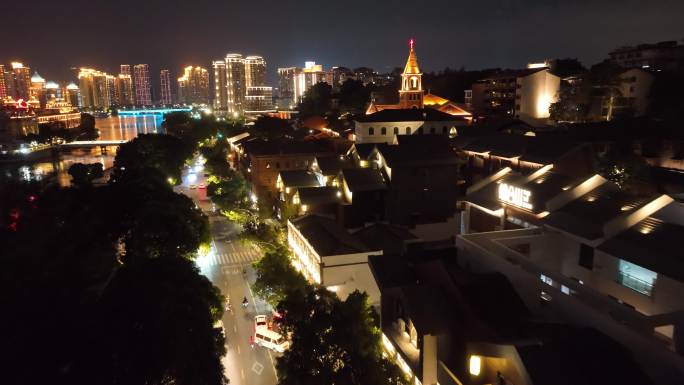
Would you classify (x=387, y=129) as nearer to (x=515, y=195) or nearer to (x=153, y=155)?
(x=515, y=195)

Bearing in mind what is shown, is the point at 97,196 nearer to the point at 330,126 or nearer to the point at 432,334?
the point at 432,334

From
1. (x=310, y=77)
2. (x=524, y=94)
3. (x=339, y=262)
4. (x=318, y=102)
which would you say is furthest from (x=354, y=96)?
(x=310, y=77)

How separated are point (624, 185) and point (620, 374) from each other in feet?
43.4

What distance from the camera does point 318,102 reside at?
56250 mm

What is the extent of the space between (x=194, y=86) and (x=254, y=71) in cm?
6579

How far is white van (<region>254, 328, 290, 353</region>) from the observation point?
13.3 meters

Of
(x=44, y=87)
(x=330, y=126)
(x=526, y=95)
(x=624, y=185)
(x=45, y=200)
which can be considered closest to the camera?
(x=624, y=185)

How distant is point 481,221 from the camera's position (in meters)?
16.6

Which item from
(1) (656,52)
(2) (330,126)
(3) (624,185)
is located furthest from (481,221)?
(1) (656,52)

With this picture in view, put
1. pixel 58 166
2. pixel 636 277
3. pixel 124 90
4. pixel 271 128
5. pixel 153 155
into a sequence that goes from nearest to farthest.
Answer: pixel 636 277 → pixel 153 155 → pixel 271 128 → pixel 58 166 → pixel 124 90

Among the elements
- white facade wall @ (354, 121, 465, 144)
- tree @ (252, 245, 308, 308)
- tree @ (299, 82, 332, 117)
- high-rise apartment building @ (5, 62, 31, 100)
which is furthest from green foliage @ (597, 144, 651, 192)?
high-rise apartment building @ (5, 62, 31, 100)

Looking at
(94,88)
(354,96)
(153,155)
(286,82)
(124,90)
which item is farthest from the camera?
(124,90)

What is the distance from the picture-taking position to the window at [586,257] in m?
11.4

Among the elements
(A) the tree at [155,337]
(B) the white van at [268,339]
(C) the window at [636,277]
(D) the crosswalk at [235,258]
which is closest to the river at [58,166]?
(D) the crosswalk at [235,258]
